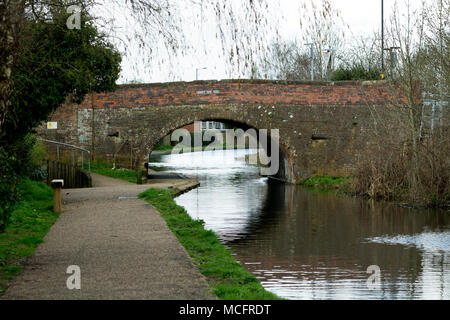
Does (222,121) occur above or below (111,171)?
above

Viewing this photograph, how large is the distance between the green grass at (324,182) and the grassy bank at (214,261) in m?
9.74

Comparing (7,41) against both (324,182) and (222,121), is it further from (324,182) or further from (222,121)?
(222,121)

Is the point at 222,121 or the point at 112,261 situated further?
the point at 222,121

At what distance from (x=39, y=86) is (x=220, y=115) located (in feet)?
39.3

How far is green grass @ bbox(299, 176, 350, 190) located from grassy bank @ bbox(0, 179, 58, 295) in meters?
10.3

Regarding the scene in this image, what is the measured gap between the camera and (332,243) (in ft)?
36.0

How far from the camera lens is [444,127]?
16.4 m

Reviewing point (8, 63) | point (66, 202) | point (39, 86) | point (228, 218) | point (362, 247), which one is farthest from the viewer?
point (66, 202)

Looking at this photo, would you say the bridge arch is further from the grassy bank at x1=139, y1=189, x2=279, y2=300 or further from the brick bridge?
the grassy bank at x1=139, y1=189, x2=279, y2=300

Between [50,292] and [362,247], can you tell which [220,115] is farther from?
[50,292]

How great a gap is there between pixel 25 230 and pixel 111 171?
12.9 m

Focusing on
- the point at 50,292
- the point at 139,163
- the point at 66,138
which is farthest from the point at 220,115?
the point at 50,292

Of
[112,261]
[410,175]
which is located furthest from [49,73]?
[410,175]

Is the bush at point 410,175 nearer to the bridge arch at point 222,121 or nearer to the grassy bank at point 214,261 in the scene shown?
the bridge arch at point 222,121
